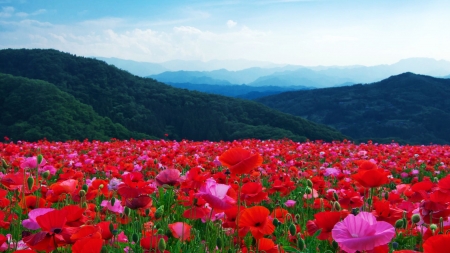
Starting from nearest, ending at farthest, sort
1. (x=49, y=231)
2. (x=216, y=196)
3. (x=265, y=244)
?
1. (x=49, y=231)
2. (x=216, y=196)
3. (x=265, y=244)

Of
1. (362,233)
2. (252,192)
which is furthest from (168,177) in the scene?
(362,233)

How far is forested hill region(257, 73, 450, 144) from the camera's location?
3169 inches

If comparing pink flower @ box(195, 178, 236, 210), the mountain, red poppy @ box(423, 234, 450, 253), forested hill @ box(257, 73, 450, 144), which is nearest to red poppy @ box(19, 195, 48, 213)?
pink flower @ box(195, 178, 236, 210)

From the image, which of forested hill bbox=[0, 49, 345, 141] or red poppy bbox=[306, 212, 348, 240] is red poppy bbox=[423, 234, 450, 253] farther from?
forested hill bbox=[0, 49, 345, 141]

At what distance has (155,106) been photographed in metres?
68.8

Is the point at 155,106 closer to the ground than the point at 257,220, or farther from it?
→ closer to the ground

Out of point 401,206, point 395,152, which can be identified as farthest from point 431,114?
point 401,206

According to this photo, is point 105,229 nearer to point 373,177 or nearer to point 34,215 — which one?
point 34,215

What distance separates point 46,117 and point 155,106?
2632cm

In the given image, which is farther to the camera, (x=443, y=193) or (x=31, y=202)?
(x=31, y=202)

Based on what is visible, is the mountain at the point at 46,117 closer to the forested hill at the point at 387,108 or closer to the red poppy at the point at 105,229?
the red poppy at the point at 105,229

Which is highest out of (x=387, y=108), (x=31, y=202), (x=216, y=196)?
(x=216, y=196)

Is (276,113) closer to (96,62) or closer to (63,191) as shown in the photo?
(96,62)

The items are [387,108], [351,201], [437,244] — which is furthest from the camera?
[387,108]
